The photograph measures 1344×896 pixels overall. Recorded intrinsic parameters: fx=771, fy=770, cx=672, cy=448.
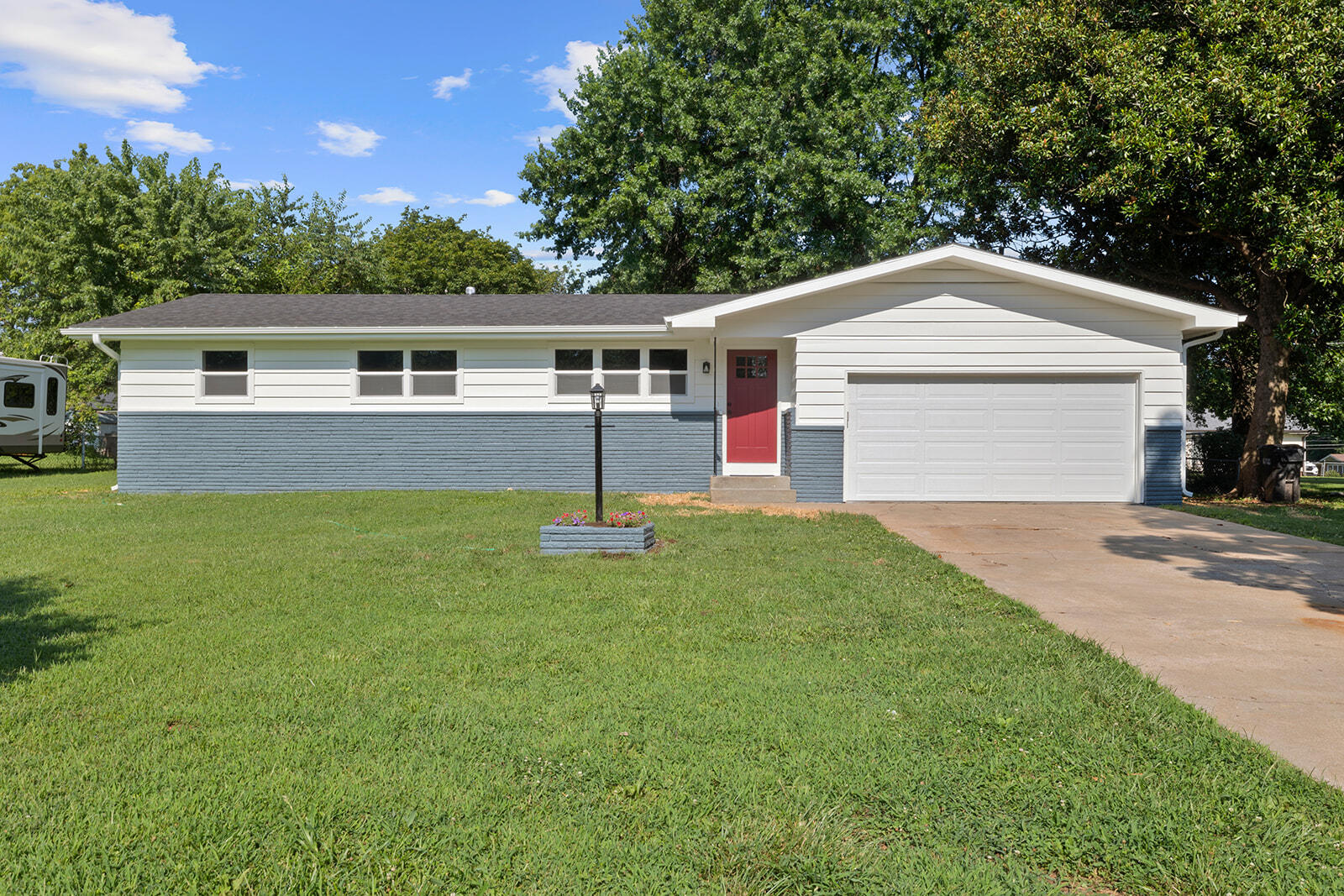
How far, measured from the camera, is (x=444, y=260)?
1527 inches

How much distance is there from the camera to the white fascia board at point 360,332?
1341cm

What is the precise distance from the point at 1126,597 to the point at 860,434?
6.57 m

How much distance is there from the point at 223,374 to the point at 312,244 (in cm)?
2647

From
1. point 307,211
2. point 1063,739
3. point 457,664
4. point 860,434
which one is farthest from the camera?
point 307,211

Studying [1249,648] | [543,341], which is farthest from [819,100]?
[1249,648]

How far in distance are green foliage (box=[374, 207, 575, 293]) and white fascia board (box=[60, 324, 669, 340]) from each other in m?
24.4

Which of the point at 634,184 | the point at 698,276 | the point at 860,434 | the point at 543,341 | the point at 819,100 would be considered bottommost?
the point at 860,434

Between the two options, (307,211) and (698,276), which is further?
(307,211)

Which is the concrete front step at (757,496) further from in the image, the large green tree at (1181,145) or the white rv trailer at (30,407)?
the white rv trailer at (30,407)

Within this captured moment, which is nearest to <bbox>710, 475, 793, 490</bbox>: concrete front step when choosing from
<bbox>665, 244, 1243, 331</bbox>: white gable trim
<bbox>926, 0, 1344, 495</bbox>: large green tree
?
<bbox>665, 244, 1243, 331</bbox>: white gable trim

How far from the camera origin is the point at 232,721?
11.2ft

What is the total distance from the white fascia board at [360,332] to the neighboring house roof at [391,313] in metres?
0.02

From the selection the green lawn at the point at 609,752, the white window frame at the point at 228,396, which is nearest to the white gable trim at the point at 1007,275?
the green lawn at the point at 609,752

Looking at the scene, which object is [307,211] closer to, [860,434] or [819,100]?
[819,100]
